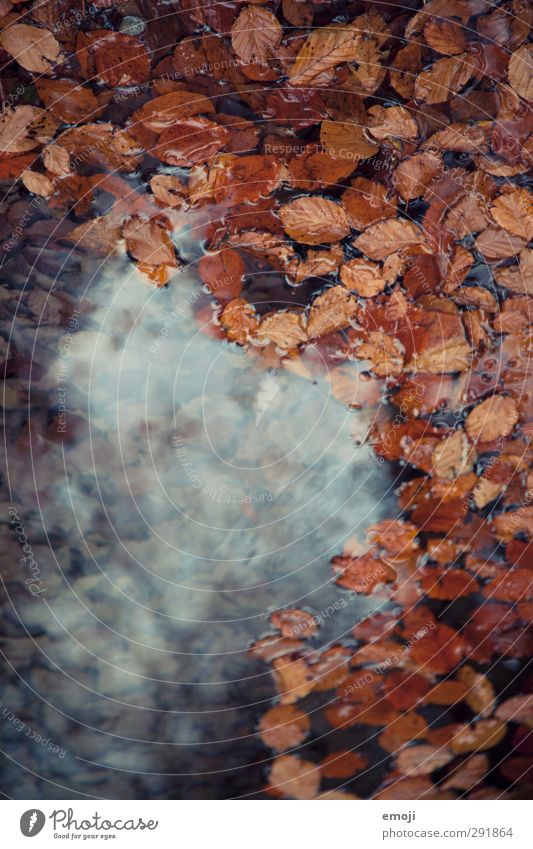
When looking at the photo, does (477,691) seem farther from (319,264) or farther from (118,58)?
(118,58)

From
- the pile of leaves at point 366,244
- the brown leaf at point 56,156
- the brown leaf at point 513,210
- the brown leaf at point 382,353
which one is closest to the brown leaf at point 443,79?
the pile of leaves at point 366,244

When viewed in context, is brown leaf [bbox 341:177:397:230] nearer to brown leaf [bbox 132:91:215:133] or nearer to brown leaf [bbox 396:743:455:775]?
brown leaf [bbox 132:91:215:133]

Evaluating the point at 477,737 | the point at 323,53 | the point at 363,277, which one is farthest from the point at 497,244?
the point at 477,737

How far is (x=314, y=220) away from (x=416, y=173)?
0.11 meters

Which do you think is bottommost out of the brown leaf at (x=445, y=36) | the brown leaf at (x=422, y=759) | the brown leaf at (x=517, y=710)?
the brown leaf at (x=422, y=759)

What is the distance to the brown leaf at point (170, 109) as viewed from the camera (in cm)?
58

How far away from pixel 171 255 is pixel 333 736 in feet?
1.59

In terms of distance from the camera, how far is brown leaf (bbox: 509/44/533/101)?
0.60m

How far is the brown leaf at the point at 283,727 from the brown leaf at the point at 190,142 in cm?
52

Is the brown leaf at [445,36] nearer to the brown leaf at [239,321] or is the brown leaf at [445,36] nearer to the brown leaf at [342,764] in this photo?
the brown leaf at [239,321]

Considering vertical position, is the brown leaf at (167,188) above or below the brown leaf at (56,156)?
below

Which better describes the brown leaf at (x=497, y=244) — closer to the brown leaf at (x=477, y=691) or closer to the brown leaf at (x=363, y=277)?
the brown leaf at (x=363, y=277)

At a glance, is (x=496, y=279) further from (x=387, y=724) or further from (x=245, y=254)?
(x=387, y=724)

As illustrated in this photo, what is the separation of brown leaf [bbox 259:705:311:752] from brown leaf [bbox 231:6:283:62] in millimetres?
608
